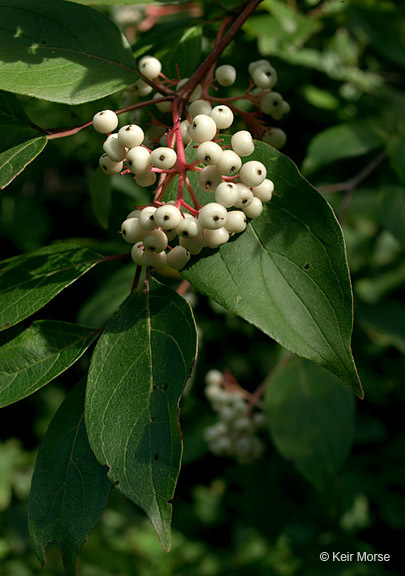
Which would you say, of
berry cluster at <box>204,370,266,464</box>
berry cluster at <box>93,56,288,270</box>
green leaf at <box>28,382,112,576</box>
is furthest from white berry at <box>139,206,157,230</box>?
berry cluster at <box>204,370,266,464</box>

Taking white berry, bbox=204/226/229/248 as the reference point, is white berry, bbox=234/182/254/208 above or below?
above

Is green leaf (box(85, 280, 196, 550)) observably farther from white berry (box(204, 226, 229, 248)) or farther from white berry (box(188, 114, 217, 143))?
white berry (box(188, 114, 217, 143))

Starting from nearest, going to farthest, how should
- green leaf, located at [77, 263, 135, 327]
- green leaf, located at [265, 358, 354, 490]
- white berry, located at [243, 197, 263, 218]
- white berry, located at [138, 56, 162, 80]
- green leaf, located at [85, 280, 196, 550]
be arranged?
1. green leaf, located at [85, 280, 196, 550]
2. white berry, located at [243, 197, 263, 218]
3. white berry, located at [138, 56, 162, 80]
4. green leaf, located at [265, 358, 354, 490]
5. green leaf, located at [77, 263, 135, 327]

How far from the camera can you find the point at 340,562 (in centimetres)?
179

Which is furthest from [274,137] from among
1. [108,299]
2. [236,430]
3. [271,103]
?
[236,430]

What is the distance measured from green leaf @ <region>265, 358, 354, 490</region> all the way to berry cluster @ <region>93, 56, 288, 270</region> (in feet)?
2.72

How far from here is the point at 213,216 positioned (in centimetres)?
75

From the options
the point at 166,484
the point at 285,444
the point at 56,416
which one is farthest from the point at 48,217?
the point at 166,484

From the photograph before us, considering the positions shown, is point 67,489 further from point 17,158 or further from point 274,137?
point 274,137

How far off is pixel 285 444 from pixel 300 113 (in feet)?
4.11

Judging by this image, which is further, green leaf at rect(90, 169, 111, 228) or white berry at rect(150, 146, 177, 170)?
green leaf at rect(90, 169, 111, 228)

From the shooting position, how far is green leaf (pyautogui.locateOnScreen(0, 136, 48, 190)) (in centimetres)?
73

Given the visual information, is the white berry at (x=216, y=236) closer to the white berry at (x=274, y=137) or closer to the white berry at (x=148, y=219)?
the white berry at (x=148, y=219)

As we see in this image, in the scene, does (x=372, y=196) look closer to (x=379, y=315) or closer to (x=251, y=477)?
(x=379, y=315)
